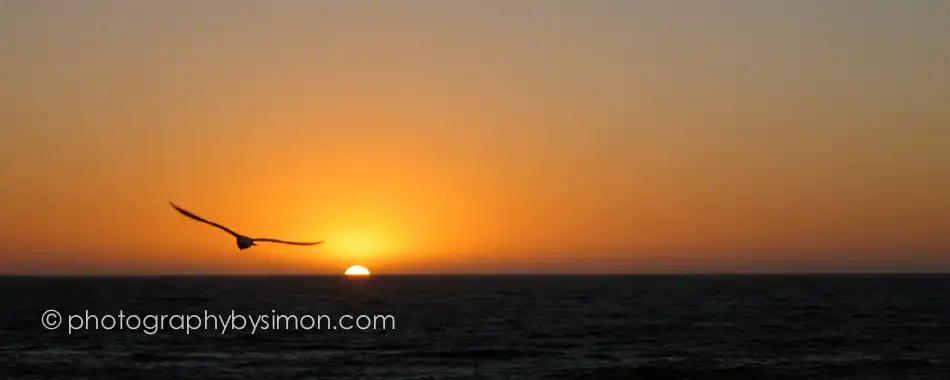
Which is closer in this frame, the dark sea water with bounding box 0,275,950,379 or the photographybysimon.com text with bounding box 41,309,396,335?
the dark sea water with bounding box 0,275,950,379

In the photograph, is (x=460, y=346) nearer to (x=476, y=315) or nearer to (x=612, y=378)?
(x=612, y=378)

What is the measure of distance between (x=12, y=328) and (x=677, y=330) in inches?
1656

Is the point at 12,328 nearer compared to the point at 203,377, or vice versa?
the point at 203,377

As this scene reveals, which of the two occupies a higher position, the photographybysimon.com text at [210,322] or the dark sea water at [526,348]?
the photographybysimon.com text at [210,322]

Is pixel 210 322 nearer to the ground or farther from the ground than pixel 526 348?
farther from the ground

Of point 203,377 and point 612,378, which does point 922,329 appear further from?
point 203,377

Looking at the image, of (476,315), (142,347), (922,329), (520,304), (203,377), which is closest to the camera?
(203,377)

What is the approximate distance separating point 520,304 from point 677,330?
42.6 meters

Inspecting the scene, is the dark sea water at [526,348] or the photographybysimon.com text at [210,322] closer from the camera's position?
the dark sea water at [526,348]

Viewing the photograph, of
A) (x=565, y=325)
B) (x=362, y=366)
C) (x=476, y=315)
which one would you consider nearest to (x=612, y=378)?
(x=362, y=366)

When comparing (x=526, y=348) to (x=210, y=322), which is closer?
(x=526, y=348)

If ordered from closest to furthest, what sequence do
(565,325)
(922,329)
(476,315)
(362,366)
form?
(362,366) → (922,329) → (565,325) → (476,315)

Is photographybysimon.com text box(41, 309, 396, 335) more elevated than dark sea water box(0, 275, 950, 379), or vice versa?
photographybysimon.com text box(41, 309, 396, 335)

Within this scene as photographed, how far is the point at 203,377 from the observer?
148ft
